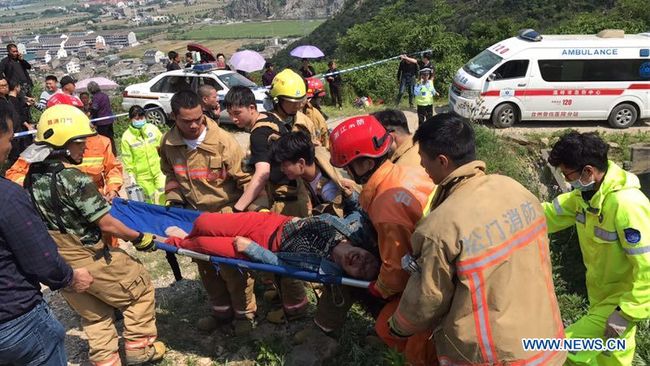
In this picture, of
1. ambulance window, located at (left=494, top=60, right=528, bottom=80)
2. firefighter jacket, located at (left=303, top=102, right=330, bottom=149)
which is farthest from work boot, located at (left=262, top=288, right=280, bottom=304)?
ambulance window, located at (left=494, top=60, right=528, bottom=80)

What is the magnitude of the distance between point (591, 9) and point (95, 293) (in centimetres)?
2898

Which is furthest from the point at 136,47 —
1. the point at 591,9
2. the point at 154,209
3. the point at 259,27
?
the point at 154,209

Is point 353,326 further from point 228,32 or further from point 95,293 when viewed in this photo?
point 228,32

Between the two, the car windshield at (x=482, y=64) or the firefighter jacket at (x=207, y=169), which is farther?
the car windshield at (x=482, y=64)

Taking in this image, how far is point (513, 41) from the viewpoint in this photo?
11.1 metres

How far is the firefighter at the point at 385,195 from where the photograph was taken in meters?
2.41

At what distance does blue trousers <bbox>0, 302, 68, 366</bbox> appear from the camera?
7.80 ft

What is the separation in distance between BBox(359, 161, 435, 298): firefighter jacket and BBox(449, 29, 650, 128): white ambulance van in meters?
9.06

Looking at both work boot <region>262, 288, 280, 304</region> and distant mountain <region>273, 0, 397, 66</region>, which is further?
distant mountain <region>273, 0, 397, 66</region>

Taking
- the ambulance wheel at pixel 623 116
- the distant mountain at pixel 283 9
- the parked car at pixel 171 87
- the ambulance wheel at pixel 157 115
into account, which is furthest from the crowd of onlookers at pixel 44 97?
the distant mountain at pixel 283 9

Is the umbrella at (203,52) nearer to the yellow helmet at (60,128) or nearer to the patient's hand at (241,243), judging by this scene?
the yellow helmet at (60,128)

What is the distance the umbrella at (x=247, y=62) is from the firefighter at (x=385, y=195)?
10536 millimetres

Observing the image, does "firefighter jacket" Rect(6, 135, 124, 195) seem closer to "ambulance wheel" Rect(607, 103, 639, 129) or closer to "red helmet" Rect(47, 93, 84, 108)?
"red helmet" Rect(47, 93, 84, 108)

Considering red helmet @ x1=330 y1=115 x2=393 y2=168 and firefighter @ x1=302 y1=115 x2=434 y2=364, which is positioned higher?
red helmet @ x1=330 y1=115 x2=393 y2=168
